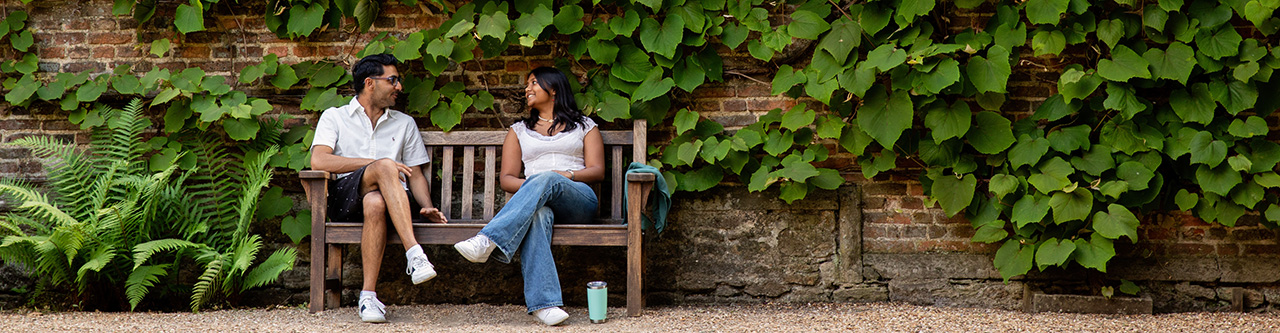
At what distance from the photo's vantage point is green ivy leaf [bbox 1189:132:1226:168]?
3262 mm

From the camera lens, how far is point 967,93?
3.42 metres

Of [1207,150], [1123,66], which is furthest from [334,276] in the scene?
[1207,150]

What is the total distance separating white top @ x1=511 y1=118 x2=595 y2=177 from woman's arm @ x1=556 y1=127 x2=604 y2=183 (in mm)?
28

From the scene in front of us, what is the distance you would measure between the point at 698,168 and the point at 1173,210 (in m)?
1.78

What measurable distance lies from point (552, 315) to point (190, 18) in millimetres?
1893

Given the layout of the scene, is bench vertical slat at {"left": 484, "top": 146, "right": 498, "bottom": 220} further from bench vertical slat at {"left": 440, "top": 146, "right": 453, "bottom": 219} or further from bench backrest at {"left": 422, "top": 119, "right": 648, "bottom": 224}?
bench vertical slat at {"left": 440, "top": 146, "right": 453, "bottom": 219}

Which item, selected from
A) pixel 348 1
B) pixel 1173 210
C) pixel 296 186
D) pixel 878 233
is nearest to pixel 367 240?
pixel 296 186

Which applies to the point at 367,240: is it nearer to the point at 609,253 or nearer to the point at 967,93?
the point at 609,253

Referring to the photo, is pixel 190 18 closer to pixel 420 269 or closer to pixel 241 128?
pixel 241 128

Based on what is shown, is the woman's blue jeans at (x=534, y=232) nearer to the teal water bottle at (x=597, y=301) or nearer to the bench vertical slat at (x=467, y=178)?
the teal water bottle at (x=597, y=301)

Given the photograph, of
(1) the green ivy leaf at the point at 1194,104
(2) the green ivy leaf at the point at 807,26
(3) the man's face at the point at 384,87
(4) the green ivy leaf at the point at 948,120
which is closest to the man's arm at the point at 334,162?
(3) the man's face at the point at 384,87

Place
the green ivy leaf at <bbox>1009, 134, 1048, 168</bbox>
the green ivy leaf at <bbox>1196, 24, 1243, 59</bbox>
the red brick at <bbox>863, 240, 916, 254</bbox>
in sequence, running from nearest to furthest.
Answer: the green ivy leaf at <bbox>1196, 24, 1243, 59</bbox>, the green ivy leaf at <bbox>1009, 134, 1048, 168</bbox>, the red brick at <bbox>863, 240, 916, 254</bbox>

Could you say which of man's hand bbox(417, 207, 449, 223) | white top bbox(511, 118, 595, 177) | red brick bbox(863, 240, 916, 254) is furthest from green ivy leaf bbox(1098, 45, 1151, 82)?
man's hand bbox(417, 207, 449, 223)

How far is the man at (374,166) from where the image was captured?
10.4ft
